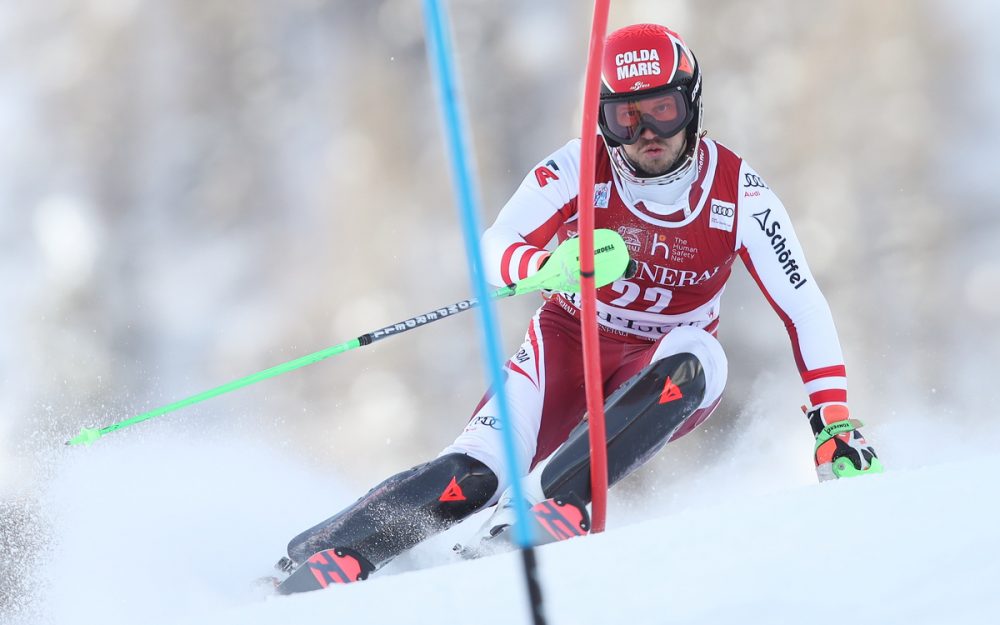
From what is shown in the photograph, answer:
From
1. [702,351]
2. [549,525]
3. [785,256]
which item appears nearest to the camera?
[549,525]

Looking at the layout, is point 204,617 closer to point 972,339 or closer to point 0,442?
point 0,442

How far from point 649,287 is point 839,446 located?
732mm

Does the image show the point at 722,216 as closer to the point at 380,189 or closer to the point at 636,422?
the point at 636,422

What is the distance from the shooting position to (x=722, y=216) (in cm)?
304

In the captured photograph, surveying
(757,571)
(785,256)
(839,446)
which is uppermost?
(757,571)

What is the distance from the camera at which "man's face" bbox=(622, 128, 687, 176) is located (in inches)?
117

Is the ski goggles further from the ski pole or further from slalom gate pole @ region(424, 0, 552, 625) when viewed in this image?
slalom gate pole @ region(424, 0, 552, 625)

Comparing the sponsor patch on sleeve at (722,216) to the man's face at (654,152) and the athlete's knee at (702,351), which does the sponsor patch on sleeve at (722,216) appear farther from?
the athlete's knee at (702,351)

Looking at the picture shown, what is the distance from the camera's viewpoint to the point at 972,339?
8.08 m

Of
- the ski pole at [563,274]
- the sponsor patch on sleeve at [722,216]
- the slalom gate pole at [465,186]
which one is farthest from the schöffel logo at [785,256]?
the slalom gate pole at [465,186]

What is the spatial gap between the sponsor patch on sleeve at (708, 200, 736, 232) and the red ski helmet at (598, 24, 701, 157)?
0.82ft

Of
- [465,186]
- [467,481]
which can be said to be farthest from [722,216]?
[465,186]

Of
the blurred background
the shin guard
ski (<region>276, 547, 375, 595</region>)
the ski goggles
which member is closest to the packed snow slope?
ski (<region>276, 547, 375, 595</region>)

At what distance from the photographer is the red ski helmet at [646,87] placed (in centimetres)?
293
